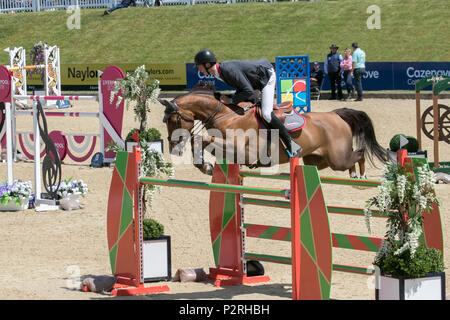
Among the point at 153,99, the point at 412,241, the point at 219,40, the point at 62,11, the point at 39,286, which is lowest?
the point at 39,286

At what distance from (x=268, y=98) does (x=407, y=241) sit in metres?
3.40

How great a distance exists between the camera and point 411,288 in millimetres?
5254

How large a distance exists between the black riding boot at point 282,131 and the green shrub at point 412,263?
10.9ft

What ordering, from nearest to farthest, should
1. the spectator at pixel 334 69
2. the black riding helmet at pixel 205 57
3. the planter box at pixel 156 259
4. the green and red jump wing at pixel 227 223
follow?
the planter box at pixel 156 259 < the green and red jump wing at pixel 227 223 < the black riding helmet at pixel 205 57 < the spectator at pixel 334 69

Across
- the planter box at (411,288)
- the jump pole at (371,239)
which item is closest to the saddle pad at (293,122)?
the jump pole at (371,239)

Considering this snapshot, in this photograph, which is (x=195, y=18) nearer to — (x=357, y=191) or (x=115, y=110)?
(x=115, y=110)

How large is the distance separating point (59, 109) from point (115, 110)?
7752 mm

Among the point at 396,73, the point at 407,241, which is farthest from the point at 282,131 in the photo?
the point at 396,73

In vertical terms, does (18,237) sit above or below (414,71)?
below

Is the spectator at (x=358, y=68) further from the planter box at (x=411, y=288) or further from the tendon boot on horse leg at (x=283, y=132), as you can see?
the planter box at (x=411, y=288)

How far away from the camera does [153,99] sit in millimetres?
10711

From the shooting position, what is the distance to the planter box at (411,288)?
5238 mm

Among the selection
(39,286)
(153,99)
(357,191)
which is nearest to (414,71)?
(357,191)
